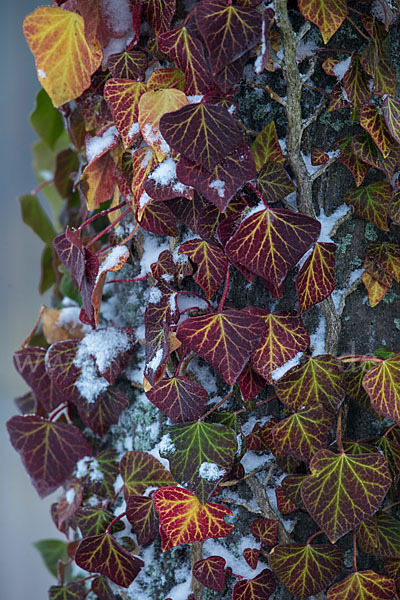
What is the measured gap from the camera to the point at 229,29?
1.52 feet

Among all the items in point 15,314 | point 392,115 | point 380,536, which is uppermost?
point 392,115

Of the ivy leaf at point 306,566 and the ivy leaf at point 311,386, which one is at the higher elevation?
the ivy leaf at point 311,386

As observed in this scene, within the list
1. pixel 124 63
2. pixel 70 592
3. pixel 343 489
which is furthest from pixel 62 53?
pixel 70 592

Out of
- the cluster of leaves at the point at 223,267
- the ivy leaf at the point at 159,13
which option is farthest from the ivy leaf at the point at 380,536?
the ivy leaf at the point at 159,13

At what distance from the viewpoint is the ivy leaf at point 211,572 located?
1.80ft

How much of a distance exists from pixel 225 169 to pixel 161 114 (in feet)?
0.29

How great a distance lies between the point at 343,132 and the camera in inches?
22.0

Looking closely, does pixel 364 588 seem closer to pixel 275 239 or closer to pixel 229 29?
pixel 275 239

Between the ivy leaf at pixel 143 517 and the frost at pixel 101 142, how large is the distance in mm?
386

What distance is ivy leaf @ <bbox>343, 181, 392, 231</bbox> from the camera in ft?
1.79

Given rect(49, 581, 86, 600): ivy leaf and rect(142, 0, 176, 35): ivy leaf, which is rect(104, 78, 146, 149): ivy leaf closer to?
rect(142, 0, 176, 35): ivy leaf

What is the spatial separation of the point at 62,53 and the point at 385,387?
497 millimetres

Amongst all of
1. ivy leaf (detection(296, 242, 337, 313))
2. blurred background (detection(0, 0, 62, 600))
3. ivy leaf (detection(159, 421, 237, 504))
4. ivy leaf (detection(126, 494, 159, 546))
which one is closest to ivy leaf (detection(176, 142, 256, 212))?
ivy leaf (detection(296, 242, 337, 313))

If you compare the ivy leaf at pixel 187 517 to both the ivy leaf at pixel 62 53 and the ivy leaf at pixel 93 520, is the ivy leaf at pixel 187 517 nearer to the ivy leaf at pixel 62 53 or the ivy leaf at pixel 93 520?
the ivy leaf at pixel 93 520
